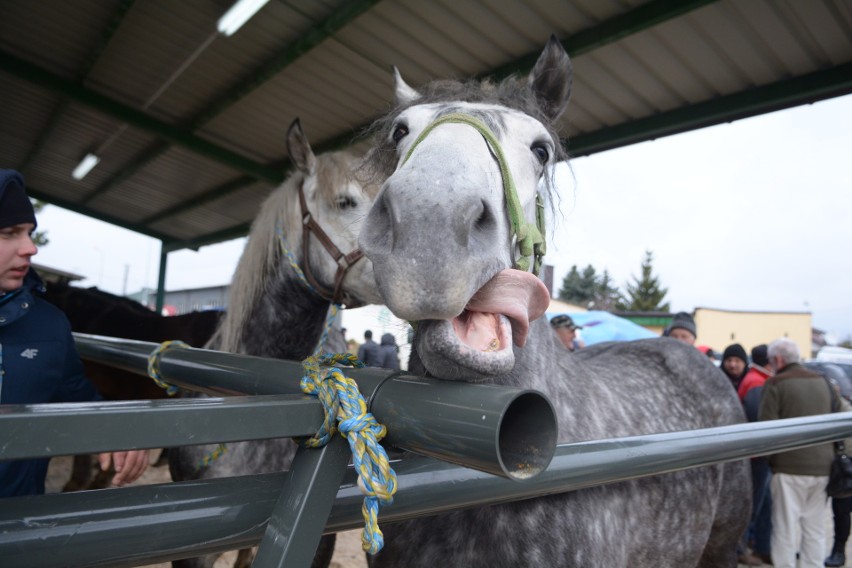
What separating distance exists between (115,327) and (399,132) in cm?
438

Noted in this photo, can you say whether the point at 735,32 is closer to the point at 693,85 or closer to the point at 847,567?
the point at 693,85

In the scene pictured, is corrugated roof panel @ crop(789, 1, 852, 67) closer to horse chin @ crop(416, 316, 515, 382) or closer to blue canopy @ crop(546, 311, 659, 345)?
horse chin @ crop(416, 316, 515, 382)

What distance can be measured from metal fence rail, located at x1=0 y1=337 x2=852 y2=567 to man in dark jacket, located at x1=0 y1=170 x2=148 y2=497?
804mm

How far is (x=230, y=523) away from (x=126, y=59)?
7.83 m

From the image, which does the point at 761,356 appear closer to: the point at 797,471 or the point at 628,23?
the point at 797,471

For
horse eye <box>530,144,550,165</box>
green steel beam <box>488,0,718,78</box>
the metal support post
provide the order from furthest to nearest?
green steel beam <box>488,0,718,78</box>
horse eye <box>530,144,550,165</box>
the metal support post

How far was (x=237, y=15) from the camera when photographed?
5113 millimetres

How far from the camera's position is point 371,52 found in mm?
5395

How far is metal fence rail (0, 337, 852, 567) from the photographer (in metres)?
0.58

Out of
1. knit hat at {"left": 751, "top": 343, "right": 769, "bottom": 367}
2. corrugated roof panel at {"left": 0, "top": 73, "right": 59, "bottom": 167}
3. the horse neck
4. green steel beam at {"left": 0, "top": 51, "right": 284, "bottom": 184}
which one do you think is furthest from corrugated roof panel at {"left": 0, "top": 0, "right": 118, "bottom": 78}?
knit hat at {"left": 751, "top": 343, "right": 769, "bottom": 367}

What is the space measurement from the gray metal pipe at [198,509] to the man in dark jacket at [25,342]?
0.81m

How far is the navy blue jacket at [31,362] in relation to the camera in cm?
141

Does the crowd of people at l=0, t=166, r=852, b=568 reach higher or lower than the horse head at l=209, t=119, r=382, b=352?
lower

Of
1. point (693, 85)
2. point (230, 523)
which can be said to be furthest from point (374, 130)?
point (693, 85)
